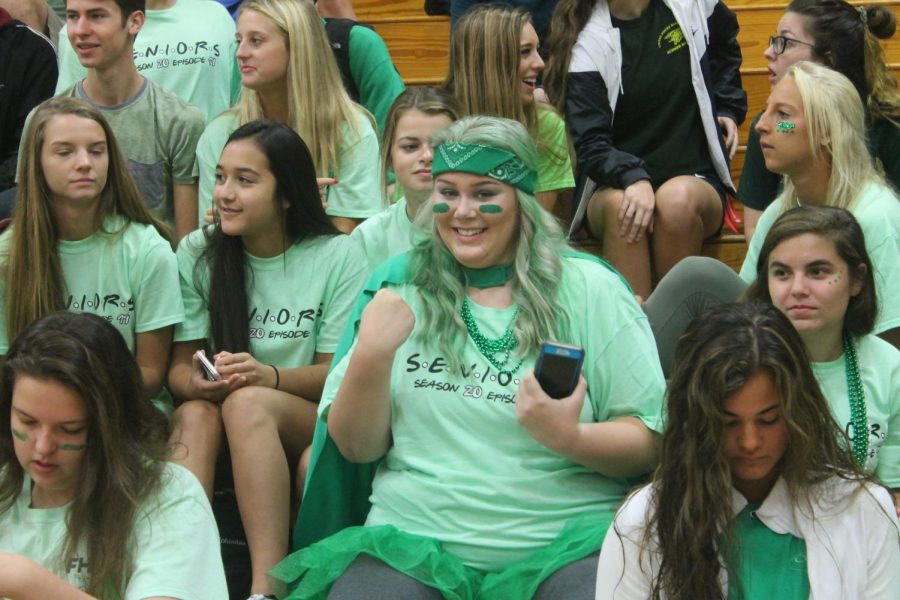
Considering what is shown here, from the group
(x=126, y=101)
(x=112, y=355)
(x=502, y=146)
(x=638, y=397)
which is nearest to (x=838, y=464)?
(x=638, y=397)

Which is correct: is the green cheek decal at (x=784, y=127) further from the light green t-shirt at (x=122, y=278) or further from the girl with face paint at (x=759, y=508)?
the light green t-shirt at (x=122, y=278)

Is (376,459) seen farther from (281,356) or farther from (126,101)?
(126,101)

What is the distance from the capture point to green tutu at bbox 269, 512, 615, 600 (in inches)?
101

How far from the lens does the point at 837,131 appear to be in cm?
338

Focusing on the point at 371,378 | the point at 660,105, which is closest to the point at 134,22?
the point at 660,105

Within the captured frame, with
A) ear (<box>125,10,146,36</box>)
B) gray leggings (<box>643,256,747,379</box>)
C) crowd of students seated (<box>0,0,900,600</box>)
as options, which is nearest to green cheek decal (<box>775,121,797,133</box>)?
crowd of students seated (<box>0,0,900,600</box>)

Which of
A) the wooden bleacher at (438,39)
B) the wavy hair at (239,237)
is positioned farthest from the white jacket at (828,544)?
the wooden bleacher at (438,39)

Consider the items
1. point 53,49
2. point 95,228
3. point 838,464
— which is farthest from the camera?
point 53,49

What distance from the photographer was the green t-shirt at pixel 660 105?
421cm

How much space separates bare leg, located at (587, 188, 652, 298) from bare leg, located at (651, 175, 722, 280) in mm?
49

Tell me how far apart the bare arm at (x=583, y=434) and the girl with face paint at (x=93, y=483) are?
1.91ft

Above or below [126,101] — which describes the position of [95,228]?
below

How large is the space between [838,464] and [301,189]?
63.9 inches

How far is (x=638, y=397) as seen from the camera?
2.73 metres
